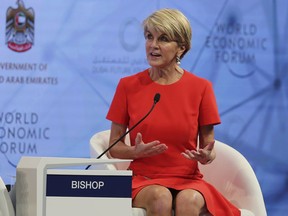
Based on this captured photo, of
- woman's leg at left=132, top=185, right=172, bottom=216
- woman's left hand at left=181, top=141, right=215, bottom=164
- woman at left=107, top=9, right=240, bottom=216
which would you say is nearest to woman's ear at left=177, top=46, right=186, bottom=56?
woman at left=107, top=9, right=240, bottom=216

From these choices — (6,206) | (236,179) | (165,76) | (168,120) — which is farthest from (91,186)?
(236,179)

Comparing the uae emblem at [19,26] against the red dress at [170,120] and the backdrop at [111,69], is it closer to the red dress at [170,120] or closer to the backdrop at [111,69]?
the backdrop at [111,69]

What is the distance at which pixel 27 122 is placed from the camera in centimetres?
429

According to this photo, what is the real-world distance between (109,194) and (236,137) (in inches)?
→ 112

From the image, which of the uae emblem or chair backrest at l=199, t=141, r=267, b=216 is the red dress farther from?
the uae emblem

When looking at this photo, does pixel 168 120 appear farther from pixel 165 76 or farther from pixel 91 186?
pixel 91 186

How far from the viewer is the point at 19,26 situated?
4293mm

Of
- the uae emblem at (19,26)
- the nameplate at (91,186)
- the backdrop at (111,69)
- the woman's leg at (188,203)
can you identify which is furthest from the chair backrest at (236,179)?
the uae emblem at (19,26)

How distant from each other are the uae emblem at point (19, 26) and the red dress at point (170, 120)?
145 cm

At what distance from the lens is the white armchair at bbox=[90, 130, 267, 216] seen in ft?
9.92

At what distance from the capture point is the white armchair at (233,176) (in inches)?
119

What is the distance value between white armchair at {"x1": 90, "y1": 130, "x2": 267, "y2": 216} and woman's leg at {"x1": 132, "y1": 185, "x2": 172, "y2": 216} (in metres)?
0.26

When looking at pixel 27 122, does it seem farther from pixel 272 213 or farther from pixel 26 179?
pixel 26 179

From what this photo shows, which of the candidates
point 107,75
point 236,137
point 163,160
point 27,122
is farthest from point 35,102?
point 163,160
